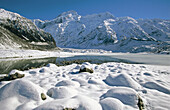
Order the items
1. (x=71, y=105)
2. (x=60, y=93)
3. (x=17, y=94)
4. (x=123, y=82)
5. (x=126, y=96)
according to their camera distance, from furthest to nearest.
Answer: (x=123, y=82) < (x=60, y=93) < (x=126, y=96) < (x=17, y=94) < (x=71, y=105)

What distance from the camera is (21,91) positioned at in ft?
11.3

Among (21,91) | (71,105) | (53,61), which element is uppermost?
(21,91)

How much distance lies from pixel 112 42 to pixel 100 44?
24.0 metres

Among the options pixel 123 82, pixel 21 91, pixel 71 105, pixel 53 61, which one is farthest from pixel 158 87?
pixel 53 61

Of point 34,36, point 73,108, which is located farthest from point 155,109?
point 34,36

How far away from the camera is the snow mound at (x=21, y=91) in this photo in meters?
3.31

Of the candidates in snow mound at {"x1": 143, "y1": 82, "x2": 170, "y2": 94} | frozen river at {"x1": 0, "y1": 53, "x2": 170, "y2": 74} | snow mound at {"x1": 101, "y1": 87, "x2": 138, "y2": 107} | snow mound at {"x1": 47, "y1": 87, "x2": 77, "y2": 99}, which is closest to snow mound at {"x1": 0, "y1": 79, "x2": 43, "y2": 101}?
snow mound at {"x1": 47, "y1": 87, "x2": 77, "y2": 99}

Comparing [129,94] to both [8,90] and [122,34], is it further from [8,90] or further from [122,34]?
[122,34]

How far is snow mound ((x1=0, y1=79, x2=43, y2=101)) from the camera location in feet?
10.9

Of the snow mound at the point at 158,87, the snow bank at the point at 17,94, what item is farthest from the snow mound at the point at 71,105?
the snow mound at the point at 158,87

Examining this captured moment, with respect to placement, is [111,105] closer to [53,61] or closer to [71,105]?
[71,105]

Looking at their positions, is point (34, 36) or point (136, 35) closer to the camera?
point (34, 36)

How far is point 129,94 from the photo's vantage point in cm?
371

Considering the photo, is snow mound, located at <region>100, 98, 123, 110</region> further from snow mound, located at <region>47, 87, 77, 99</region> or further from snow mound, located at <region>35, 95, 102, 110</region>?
snow mound, located at <region>47, 87, 77, 99</region>
